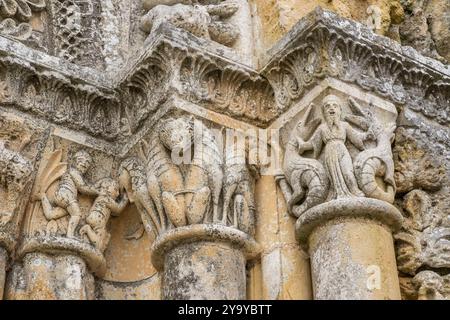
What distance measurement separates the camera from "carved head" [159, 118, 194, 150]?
204 inches

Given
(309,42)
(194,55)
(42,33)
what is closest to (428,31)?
(309,42)

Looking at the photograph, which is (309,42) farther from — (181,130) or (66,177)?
(66,177)

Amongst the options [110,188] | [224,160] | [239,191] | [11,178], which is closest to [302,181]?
[239,191]

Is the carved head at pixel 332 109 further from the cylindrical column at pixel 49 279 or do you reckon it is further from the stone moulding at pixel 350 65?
the cylindrical column at pixel 49 279

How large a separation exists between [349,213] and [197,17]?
153 centimetres

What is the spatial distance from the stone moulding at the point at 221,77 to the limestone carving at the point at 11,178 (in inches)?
12.3

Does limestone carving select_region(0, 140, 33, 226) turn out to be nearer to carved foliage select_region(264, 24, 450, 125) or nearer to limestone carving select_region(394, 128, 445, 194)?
carved foliage select_region(264, 24, 450, 125)

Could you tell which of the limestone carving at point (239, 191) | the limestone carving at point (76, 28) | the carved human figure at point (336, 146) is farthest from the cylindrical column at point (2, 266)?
the carved human figure at point (336, 146)

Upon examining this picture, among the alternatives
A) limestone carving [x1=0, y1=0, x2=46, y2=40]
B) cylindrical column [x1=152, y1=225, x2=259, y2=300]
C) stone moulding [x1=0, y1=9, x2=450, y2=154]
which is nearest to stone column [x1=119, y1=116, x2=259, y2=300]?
cylindrical column [x1=152, y1=225, x2=259, y2=300]

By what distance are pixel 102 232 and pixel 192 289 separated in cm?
75

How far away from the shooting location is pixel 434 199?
5383 mm

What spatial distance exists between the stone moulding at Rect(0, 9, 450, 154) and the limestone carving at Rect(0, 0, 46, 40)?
0.31 meters

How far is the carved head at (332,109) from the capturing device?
5.11 meters
